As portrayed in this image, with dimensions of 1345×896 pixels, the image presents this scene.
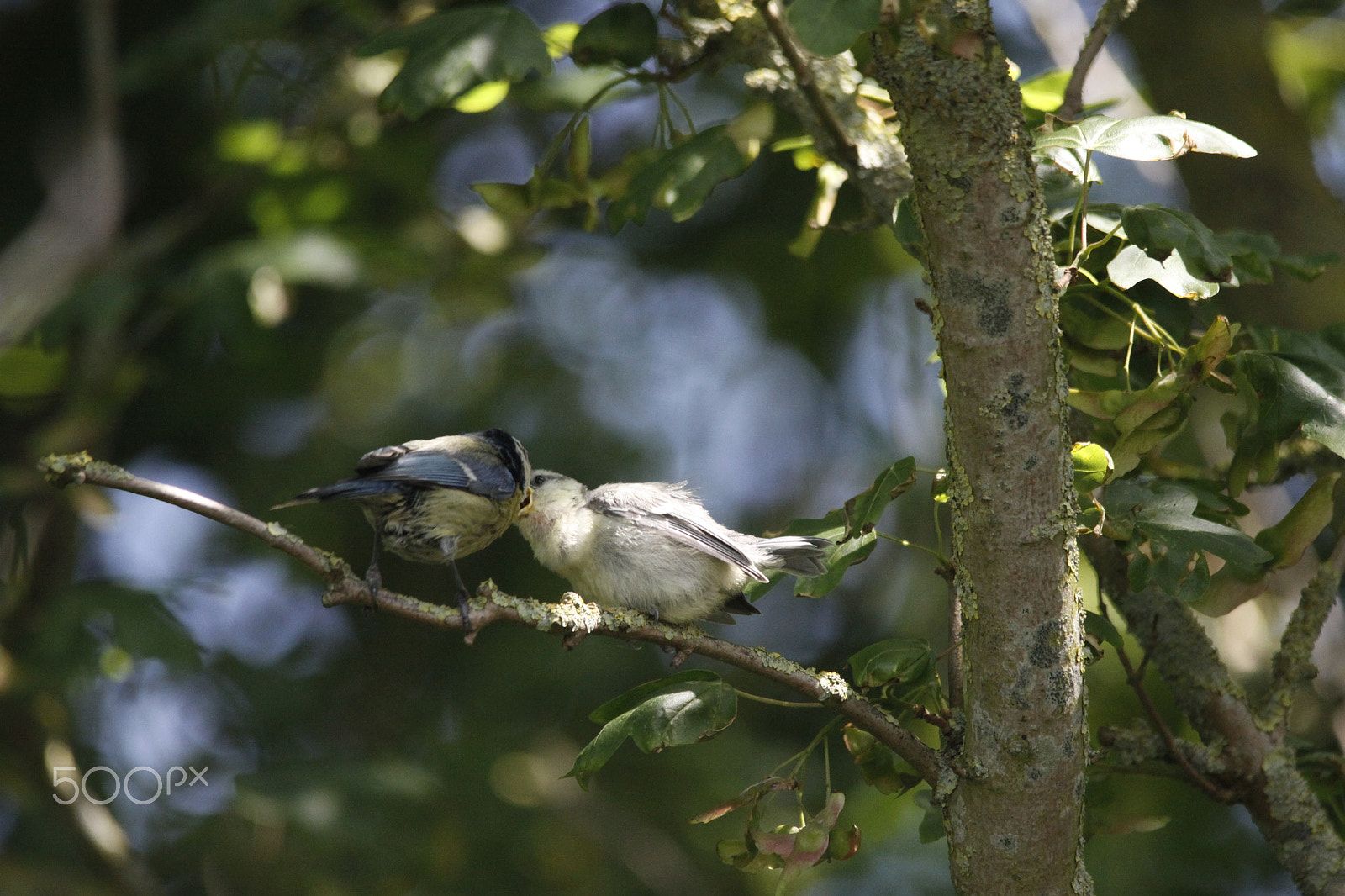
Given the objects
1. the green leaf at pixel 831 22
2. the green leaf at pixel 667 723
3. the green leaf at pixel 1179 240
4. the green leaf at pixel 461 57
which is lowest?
the green leaf at pixel 667 723

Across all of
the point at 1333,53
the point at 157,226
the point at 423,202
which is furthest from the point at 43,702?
the point at 1333,53

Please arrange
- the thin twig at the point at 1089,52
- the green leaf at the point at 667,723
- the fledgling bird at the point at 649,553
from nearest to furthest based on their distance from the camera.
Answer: the green leaf at the point at 667,723 → the thin twig at the point at 1089,52 → the fledgling bird at the point at 649,553

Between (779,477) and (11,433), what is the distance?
308 centimetres

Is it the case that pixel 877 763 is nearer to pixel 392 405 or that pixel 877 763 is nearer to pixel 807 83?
pixel 807 83

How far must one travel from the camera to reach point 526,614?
5.47 feet

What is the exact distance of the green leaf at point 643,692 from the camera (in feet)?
5.83

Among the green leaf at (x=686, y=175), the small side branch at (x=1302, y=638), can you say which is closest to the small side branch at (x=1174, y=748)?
the small side branch at (x=1302, y=638)

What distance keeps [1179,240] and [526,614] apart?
1074 millimetres

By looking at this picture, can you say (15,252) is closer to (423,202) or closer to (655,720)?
(423,202)

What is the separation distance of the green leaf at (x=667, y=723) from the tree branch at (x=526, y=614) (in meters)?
0.07

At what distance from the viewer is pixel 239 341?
127 inches

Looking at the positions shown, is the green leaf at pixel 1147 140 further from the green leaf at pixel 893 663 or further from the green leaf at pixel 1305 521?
the green leaf at pixel 893 663

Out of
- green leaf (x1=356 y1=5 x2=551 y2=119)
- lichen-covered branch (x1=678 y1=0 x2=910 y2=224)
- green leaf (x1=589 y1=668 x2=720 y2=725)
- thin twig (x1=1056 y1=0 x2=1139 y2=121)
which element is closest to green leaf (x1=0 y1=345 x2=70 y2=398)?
green leaf (x1=356 y1=5 x2=551 y2=119)

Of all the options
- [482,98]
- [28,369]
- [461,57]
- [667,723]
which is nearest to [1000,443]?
[667,723]
